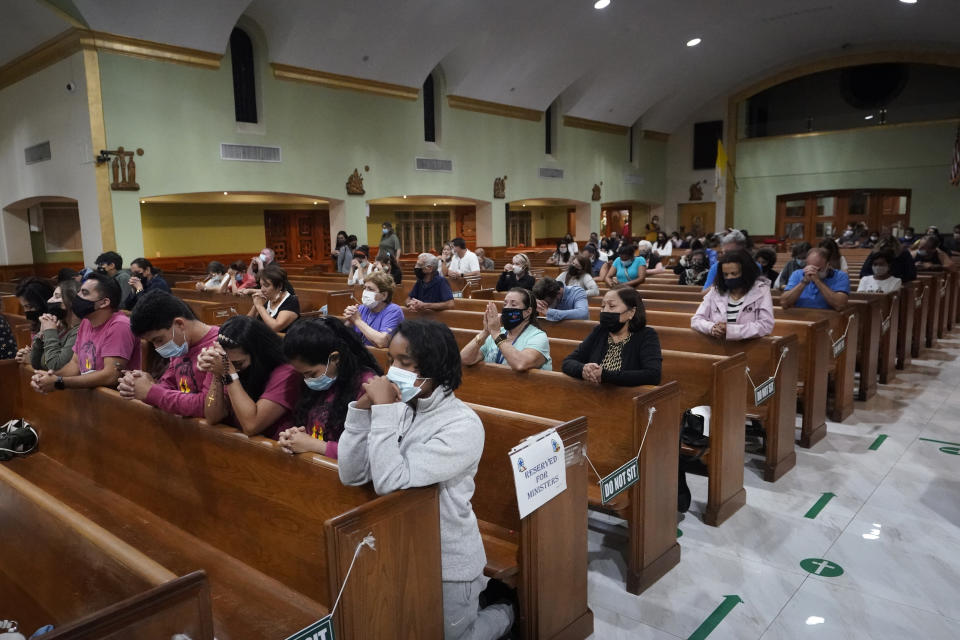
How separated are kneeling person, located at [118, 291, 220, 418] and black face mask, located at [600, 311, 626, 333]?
1.80 meters

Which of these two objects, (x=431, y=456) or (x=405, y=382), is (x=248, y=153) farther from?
(x=431, y=456)

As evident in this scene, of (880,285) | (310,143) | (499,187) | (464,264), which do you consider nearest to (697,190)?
(499,187)

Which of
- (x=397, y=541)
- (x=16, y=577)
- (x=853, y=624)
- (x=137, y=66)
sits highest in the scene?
(x=137, y=66)

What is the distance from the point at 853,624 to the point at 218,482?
2.48 m

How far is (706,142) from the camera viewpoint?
2200 cm

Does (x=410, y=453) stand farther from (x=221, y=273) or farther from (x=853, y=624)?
(x=221, y=273)

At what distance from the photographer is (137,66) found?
10516 mm

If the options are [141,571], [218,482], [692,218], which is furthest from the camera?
[692,218]

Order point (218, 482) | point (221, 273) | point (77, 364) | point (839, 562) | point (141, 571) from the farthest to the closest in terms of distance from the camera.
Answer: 1. point (221, 273)
2. point (77, 364)
3. point (839, 562)
4. point (218, 482)
5. point (141, 571)

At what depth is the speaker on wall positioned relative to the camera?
21.8 metres

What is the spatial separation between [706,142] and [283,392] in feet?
72.5

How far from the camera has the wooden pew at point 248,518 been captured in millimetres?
1753

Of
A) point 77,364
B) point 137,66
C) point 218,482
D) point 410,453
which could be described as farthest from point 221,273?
point 410,453

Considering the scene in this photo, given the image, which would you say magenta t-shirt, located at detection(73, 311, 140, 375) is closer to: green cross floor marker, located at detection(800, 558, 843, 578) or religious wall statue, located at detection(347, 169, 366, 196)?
green cross floor marker, located at detection(800, 558, 843, 578)
